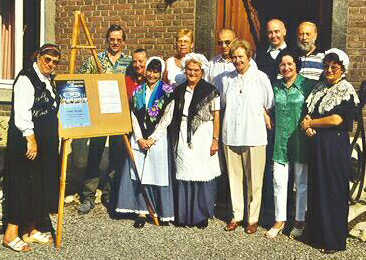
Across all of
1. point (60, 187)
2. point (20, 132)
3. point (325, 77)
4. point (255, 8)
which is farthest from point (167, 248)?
point (255, 8)

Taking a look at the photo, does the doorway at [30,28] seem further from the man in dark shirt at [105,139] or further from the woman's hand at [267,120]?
the woman's hand at [267,120]

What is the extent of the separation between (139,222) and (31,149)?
4.85 feet

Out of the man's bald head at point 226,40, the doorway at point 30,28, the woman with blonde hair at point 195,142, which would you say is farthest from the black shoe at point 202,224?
the doorway at point 30,28

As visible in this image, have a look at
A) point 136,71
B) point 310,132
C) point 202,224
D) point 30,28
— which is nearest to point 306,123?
point 310,132

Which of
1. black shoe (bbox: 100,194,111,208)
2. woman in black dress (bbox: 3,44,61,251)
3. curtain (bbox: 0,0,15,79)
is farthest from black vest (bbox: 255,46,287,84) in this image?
curtain (bbox: 0,0,15,79)

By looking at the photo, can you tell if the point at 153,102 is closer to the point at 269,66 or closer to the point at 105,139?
the point at 105,139

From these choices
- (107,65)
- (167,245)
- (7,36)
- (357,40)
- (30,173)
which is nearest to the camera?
(30,173)

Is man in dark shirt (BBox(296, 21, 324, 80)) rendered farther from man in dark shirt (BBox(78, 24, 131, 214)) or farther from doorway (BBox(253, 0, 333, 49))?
doorway (BBox(253, 0, 333, 49))

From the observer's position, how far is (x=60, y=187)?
4629 mm

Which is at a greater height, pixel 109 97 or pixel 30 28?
pixel 30 28

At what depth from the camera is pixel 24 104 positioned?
4.30 m

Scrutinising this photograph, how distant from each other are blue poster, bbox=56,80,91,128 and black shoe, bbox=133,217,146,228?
1.16 m

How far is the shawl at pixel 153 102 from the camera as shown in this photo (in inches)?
204

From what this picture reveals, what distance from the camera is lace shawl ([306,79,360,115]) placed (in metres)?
4.41
